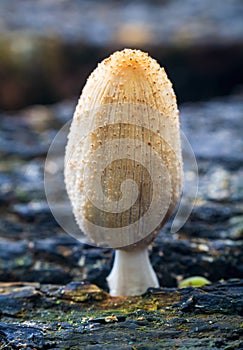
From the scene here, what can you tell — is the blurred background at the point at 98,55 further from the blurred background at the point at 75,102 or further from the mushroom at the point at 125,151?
the mushroom at the point at 125,151

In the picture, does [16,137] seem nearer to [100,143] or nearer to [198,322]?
[100,143]

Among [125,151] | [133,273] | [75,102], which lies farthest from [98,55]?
[125,151]

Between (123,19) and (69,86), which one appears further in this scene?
(123,19)

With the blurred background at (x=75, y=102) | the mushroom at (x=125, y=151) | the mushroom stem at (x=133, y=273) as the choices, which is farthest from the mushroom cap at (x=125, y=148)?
the blurred background at (x=75, y=102)

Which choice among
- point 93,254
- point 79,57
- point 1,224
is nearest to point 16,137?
Answer: point 1,224

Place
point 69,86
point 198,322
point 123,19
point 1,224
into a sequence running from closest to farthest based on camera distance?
1. point 198,322
2. point 1,224
3. point 69,86
4. point 123,19
